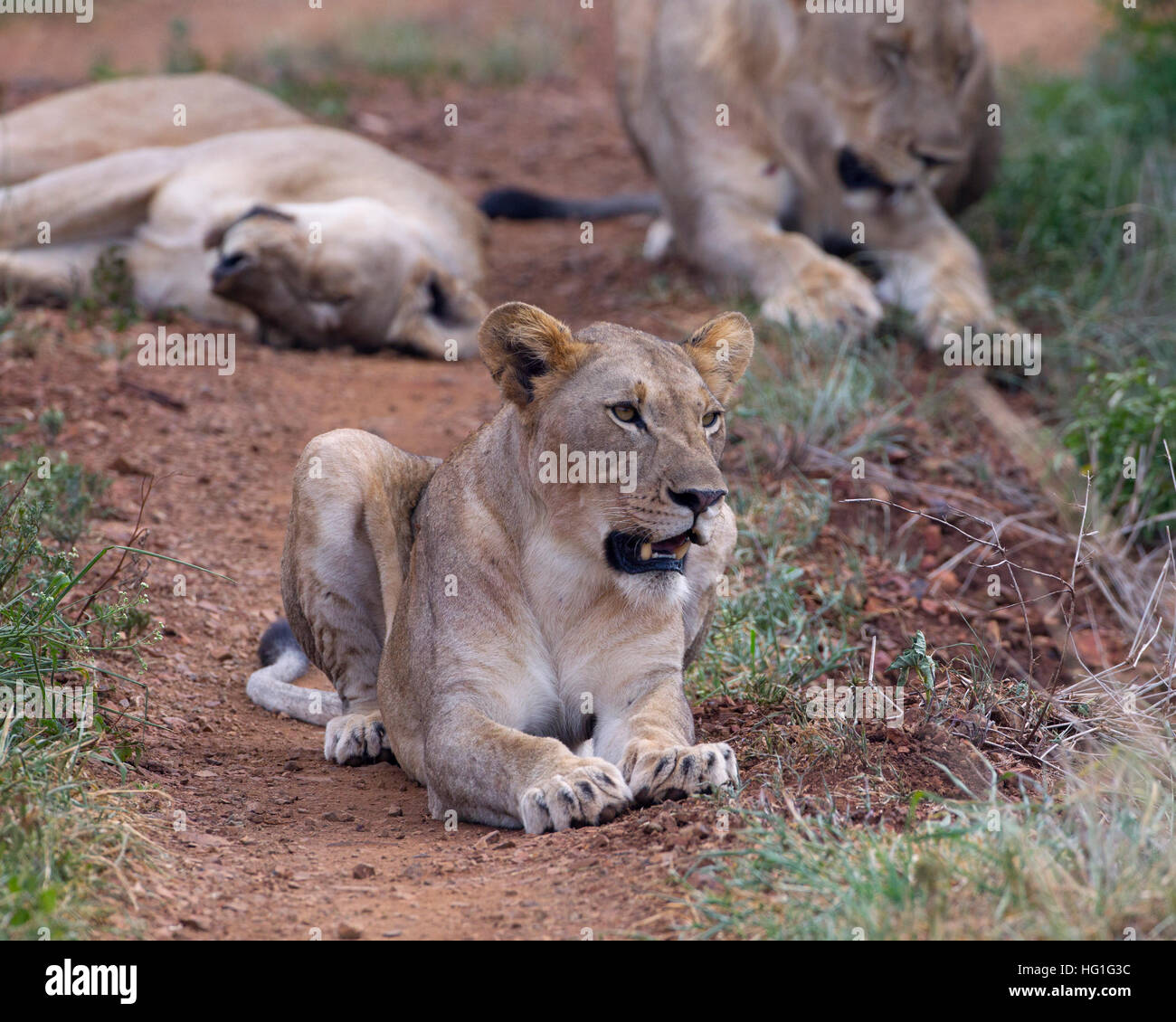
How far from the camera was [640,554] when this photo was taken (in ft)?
11.8

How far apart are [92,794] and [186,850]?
23cm

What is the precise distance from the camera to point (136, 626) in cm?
471

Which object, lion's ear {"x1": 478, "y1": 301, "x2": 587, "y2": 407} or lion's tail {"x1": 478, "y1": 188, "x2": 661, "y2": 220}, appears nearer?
lion's ear {"x1": 478, "y1": 301, "x2": 587, "y2": 407}

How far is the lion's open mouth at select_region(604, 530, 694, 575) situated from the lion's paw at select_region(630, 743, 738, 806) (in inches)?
17.3

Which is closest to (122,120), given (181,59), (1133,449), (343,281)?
(343,281)

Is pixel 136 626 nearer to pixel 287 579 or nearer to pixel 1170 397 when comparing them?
pixel 287 579

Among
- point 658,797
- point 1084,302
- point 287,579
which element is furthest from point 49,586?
point 1084,302

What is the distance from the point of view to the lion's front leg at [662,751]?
11.1 ft
